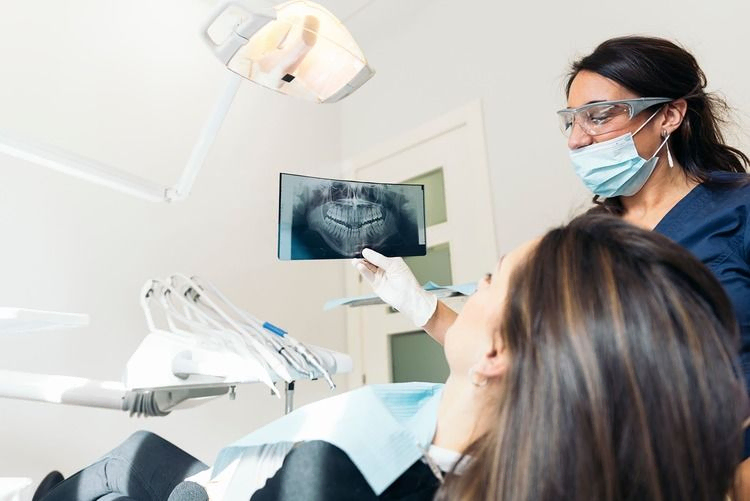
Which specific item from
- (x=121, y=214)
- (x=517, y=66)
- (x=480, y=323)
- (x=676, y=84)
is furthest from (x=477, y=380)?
(x=517, y=66)

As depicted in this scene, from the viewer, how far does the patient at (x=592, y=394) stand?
55 cm

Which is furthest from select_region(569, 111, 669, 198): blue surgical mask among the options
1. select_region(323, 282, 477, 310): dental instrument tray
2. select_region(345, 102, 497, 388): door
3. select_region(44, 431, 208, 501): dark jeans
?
select_region(44, 431, 208, 501): dark jeans

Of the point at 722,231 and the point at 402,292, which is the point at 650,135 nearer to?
the point at 722,231

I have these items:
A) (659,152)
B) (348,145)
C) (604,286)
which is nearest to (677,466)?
(604,286)

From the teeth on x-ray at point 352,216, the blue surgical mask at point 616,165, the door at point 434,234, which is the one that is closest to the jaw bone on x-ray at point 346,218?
the teeth on x-ray at point 352,216

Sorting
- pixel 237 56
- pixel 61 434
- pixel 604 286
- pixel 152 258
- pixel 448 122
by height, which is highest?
pixel 448 122

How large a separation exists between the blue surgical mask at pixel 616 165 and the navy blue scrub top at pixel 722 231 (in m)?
0.10

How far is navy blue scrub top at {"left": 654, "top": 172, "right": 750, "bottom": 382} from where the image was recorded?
95cm

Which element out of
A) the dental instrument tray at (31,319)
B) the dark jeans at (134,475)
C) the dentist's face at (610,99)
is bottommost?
the dark jeans at (134,475)

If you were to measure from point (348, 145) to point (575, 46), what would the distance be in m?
1.21

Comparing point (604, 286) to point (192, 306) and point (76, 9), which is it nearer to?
point (192, 306)

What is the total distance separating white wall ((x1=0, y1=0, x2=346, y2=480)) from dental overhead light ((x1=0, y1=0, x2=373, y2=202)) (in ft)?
2.35

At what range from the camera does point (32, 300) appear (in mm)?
1635

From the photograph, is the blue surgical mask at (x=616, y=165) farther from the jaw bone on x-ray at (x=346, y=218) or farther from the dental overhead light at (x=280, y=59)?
the dental overhead light at (x=280, y=59)
